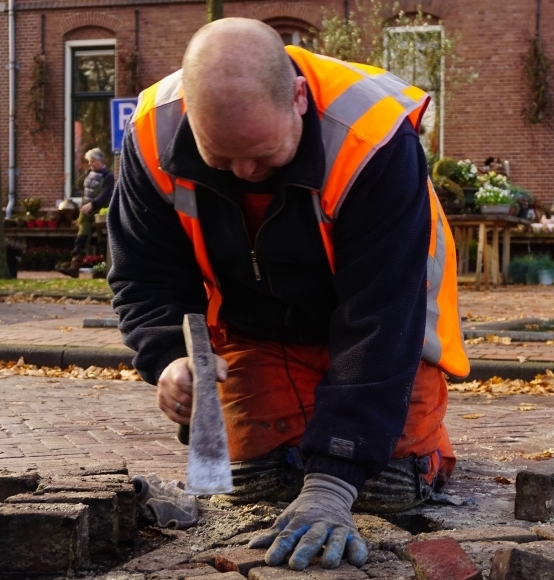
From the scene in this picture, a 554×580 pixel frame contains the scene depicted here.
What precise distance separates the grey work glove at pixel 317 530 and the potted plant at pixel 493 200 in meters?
11.0

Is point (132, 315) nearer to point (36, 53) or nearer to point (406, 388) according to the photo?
point (406, 388)

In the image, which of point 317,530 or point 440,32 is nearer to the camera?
point 317,530

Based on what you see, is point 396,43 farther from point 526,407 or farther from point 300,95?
point 300,95

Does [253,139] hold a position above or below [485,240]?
above

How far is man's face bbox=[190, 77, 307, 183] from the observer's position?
2.58m

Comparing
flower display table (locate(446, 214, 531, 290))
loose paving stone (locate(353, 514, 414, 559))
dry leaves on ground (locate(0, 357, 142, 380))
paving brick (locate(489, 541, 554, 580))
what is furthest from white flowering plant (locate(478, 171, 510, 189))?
paving brick (locate(489, 541, 554, 580))

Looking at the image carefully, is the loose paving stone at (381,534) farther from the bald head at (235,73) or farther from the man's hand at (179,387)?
the bald head at (235,73)

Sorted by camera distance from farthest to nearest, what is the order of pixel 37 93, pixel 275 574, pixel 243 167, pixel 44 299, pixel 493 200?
1. pixel 37 93
2. pixel 493 200
3. pixel 44 299
4. pixel 243 167
5. pixel 275 574

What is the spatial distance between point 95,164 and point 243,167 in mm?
14525

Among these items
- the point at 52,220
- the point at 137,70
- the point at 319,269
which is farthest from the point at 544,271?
the point at 319,269

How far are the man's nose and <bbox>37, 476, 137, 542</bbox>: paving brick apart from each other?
0.89m

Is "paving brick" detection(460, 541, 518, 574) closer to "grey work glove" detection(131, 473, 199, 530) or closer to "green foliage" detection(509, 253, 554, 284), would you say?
"grey work glove" detection(131, 473, 199, 530)

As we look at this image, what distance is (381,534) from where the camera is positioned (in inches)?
116

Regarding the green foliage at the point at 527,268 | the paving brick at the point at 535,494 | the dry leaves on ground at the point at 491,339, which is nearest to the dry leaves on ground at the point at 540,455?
the paving brick at the point at 535,494
